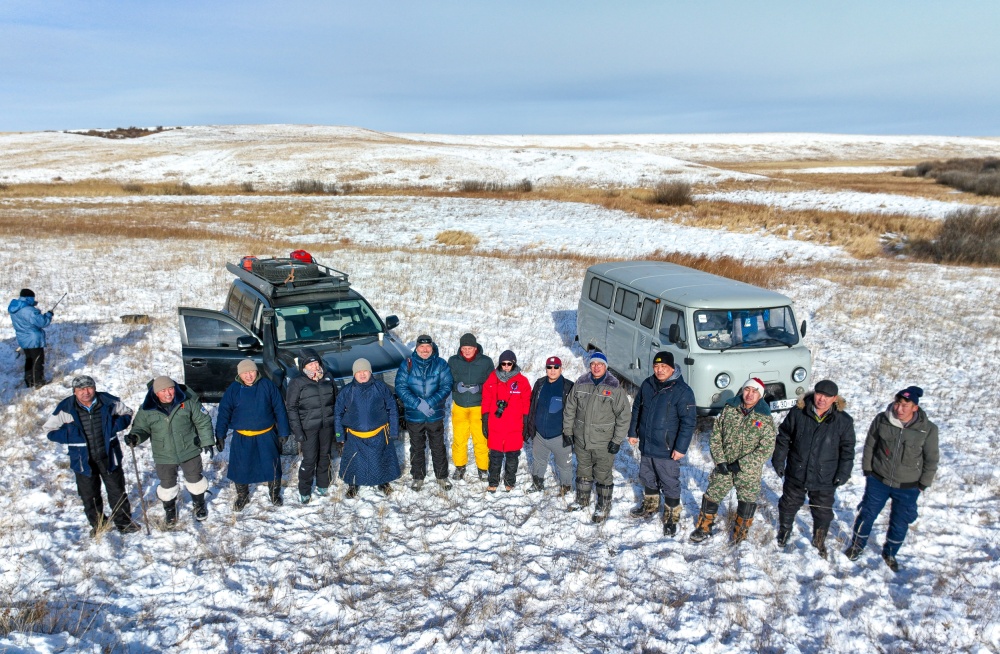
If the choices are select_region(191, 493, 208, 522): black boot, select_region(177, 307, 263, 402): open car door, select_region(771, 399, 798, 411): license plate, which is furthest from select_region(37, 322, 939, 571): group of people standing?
select_region(771, 399, 798, 411): license plate

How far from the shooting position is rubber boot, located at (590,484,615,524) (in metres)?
6.53

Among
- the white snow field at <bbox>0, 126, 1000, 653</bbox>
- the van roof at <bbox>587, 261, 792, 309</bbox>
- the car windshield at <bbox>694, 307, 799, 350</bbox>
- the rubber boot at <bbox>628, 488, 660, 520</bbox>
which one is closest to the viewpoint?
the white snow field at <bbox>0, 126, 1000, 653</bbox>

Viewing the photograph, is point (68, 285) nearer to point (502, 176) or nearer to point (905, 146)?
point (502, 176)

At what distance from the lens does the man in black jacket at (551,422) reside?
662 centimetres

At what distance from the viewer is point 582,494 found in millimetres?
6730

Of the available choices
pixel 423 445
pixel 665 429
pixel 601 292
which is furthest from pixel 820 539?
pixel 601 292

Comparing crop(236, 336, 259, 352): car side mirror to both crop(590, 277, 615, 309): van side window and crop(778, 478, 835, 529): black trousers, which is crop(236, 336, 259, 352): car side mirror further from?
crop(778, 478, 835, 529): black trousers

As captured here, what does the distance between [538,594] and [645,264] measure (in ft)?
24.1

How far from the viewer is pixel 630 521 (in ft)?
21.6

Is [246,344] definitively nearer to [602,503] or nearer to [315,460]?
[315,460]

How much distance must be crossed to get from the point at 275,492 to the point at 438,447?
191 centimetres

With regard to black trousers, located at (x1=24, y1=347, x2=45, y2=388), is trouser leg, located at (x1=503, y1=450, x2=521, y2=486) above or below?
below

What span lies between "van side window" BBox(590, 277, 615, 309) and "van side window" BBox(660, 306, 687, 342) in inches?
64.6

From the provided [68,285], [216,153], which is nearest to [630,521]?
[68,285]
